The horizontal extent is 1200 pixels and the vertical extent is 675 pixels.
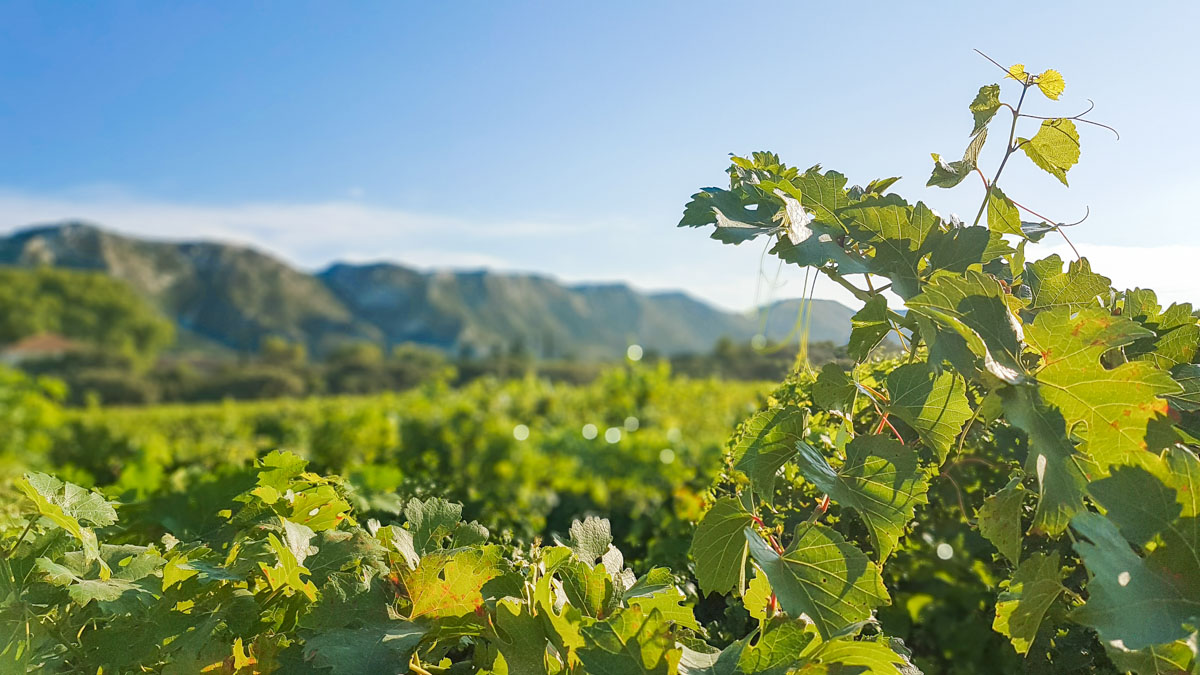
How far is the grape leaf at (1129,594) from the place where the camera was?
30.7 inches

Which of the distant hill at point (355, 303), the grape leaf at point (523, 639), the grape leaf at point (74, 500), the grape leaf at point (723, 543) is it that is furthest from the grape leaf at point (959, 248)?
the distant hill at point (355, 303)

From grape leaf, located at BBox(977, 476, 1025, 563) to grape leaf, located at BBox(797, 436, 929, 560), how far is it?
0.12 meters

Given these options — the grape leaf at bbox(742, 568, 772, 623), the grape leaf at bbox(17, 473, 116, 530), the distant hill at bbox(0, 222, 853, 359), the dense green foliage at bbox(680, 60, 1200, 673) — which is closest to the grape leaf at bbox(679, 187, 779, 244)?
the dense green foliage at bbox(680, 60, 1200, 673)

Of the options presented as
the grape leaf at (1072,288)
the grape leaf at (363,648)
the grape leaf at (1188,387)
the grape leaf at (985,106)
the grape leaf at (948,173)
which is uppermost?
the grape leaf at (985,106)

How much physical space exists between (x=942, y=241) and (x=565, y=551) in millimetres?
659

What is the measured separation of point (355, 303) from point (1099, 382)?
7003 inches

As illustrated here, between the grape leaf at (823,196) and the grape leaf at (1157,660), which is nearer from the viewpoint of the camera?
the grape leaf at (1157,660)

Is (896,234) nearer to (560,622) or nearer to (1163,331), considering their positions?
(1163,331)

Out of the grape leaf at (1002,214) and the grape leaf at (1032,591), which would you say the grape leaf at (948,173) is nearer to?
the grape leaf at (1002,214)

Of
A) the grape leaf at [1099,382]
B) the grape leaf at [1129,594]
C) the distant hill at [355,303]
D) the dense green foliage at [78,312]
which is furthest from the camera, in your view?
the distant hill at [355,303]

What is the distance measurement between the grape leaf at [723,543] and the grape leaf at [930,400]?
0.26m

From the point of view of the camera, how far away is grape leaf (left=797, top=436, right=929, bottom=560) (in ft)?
3.28

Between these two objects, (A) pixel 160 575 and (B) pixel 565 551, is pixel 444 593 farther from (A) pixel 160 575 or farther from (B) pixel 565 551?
(A) pixel 160 575

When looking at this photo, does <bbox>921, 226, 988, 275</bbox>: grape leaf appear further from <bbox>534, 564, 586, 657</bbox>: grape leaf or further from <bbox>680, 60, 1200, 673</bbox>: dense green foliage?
<bbox>534, 564, 586, 657</bbox>: grape leaf
